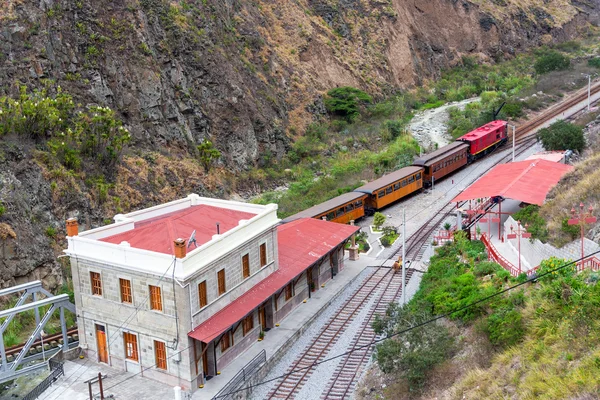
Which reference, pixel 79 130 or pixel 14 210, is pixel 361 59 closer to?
pixel 79 130

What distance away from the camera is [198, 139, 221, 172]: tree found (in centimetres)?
5028

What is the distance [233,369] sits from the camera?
2559 cm

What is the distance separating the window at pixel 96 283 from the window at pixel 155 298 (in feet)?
8.95

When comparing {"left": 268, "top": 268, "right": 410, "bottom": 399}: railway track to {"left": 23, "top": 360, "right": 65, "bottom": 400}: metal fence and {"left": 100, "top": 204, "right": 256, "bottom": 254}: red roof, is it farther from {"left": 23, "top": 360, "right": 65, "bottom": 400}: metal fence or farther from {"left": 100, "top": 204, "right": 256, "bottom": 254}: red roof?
{"left": 23, "top": 360, "right": 65, "bottom": 400}: metal fence

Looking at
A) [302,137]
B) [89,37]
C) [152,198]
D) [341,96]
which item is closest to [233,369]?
[152,198]

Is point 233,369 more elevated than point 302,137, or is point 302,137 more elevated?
point 302,137

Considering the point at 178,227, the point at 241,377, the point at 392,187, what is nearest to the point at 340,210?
the point at 392,187

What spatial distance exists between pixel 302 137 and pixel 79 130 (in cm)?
2550

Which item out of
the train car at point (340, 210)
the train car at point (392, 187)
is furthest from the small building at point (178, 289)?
the train car at point (392, 187)

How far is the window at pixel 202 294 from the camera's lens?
24681mm

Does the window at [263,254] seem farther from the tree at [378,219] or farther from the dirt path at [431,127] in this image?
the dirt path at [431,127]

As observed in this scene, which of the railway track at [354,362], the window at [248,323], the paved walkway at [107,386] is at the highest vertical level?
the window at [248,323]

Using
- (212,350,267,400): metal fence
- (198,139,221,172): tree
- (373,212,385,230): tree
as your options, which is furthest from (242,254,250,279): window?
(198,139,221,172): tree

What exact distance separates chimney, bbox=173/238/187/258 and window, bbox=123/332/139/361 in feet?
14.5
